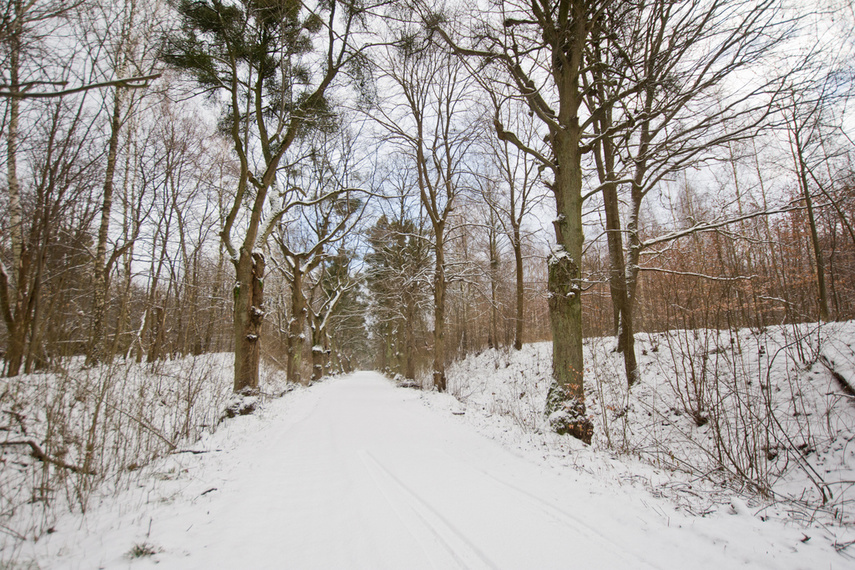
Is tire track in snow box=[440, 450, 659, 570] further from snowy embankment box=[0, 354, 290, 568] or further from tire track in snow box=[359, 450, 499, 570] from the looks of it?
snowy embankment box=[0, 354, 290, 568]

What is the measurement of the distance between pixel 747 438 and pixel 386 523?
4.09m

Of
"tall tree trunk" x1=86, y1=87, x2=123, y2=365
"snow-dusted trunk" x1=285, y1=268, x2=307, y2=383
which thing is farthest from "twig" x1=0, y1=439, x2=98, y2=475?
"snow-dusted trunk" x1=285, y1=268, x2=307, y2=383

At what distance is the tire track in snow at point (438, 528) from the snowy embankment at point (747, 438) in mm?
1806

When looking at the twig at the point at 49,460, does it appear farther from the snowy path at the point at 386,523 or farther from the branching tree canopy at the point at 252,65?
the branching tree canopy at the point at 252,65

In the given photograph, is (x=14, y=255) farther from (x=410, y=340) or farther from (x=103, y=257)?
(x=410, y=340)

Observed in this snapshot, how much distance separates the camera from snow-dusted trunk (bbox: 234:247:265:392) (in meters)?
8.66

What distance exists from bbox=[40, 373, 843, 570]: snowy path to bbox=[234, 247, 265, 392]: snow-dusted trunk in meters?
4.18

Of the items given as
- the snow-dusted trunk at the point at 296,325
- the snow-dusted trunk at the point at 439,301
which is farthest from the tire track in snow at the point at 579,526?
the snow-dusted trunk at the point at 296,325

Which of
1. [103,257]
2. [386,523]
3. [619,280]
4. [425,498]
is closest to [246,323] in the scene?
[103,257]

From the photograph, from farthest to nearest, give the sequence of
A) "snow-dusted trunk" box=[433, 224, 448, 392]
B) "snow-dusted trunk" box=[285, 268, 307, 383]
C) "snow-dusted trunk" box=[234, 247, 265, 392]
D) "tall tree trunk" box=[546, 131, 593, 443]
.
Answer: "snow-dusted trunk" box=[285, 268, 307, 383]
"snow-dusted trunk" box=[433, 224, 448, 392]
"snow-dusted trunk" box=[234, 247, 265, 392]
"tall tree trunk" box=[546, 131, 593, 443]

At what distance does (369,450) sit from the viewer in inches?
203

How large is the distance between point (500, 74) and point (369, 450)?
7388 millimetres

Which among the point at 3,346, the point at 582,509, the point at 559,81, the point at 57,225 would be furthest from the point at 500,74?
the point at 3,346

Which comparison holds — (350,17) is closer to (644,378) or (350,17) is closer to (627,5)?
(627,5)
